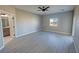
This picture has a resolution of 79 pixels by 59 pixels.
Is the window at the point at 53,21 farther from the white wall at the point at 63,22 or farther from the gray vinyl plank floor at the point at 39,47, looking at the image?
the gray vinyl plank floor at the point at 39,47

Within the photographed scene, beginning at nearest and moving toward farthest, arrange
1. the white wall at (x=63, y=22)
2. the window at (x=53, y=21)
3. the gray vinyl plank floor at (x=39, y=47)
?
the gray vinyl plank floor at (x=39, y=47) < the white wall at (x=63, y=22) < the window at (x=53, y=21)

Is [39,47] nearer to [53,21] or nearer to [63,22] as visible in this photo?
[63,22]

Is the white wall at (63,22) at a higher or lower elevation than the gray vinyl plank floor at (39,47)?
higher

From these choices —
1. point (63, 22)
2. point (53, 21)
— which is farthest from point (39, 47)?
point (53, 21)

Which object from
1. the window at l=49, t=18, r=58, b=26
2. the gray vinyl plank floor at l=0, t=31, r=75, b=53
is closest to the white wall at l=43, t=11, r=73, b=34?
the window at l=49, t=18, r=58, b=26

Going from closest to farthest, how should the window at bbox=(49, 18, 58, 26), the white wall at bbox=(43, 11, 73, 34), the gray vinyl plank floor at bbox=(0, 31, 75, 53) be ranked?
1. the gray vinyl plank floor at bbox=(0, 31, 75, 53)
2. the white wall at bbox=(43, 11, 73, 34)
3. the window at bbox=(49, 18, 58, 26)

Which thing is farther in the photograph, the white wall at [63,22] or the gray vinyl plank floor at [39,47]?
the white wall at [63,22]

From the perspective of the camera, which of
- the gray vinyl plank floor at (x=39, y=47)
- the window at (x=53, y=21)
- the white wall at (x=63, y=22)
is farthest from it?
the window at (x=53, y=21)

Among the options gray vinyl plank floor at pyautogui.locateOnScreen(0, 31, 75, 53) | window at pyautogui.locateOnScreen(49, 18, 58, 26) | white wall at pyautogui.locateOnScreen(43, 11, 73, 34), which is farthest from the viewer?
window at pyautogui.locateOnScreen(49, 18, 58, 26)

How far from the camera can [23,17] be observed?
248 inches

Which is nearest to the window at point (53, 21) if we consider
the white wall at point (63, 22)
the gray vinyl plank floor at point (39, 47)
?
the white wall at point (63, 22)

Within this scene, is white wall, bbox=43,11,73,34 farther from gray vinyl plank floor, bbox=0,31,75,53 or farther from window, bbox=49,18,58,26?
gray vinyl plank floor, bbox=0,31,75,53

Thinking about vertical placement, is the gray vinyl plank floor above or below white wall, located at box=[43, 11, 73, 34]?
below
